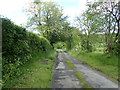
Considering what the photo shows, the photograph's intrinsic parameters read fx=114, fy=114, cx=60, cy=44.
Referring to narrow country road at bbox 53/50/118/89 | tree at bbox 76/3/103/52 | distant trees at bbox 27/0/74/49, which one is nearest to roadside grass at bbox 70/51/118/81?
narrow country road at bbox 53/50/118/89

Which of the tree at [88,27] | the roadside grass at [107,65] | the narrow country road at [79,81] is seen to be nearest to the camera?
the narrow country road at [79,81]

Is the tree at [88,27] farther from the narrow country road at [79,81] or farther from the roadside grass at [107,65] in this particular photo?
the narrow country road at [79,81]

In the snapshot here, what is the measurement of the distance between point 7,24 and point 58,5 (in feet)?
75.0

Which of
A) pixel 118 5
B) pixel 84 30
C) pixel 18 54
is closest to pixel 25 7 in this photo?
pixel 84 30

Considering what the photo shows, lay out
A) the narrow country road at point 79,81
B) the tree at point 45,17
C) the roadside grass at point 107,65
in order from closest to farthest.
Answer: the narrow country road at point 79,81
the roadside grass at point 107,65
the tree at point 45,17

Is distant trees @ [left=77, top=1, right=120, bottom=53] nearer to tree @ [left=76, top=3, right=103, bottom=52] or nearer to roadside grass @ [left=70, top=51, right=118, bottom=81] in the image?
tree @ [left=76, top=3, right=103, bottom=52]

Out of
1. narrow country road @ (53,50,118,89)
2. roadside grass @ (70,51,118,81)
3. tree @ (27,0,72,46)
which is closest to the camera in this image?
narrow country road @ (53,50,118,89)

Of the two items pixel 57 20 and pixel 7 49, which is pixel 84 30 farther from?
pixel 7 49

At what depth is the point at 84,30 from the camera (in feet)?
80.0

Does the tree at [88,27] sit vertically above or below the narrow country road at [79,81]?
above

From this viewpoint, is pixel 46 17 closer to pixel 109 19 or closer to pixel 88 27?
pixel 88 27

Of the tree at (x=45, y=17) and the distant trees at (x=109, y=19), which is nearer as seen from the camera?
the distant trees at (x=109, y=19)

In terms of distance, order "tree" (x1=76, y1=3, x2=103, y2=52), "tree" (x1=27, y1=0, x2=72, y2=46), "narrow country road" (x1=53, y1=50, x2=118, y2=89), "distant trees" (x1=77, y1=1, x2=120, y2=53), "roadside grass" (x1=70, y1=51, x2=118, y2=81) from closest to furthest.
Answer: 1. "narrow country road" (x1=53, y1=50, x2=118, y2=89)
2. "roadside grass" (x1=70, y1=51, x2=118, y2=81)
3. "distant trees" (x1=77, y1=1, x2=120, y2=53)
4. "tree" (x1=76, y1=3, x2=103, y2=52)
5. "tree" (x1=27, y1=0, x2=72, y2=46)

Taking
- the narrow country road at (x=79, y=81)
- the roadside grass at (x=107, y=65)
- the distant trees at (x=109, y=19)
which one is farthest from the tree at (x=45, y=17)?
the narrow country road at (x=79, y=81)
